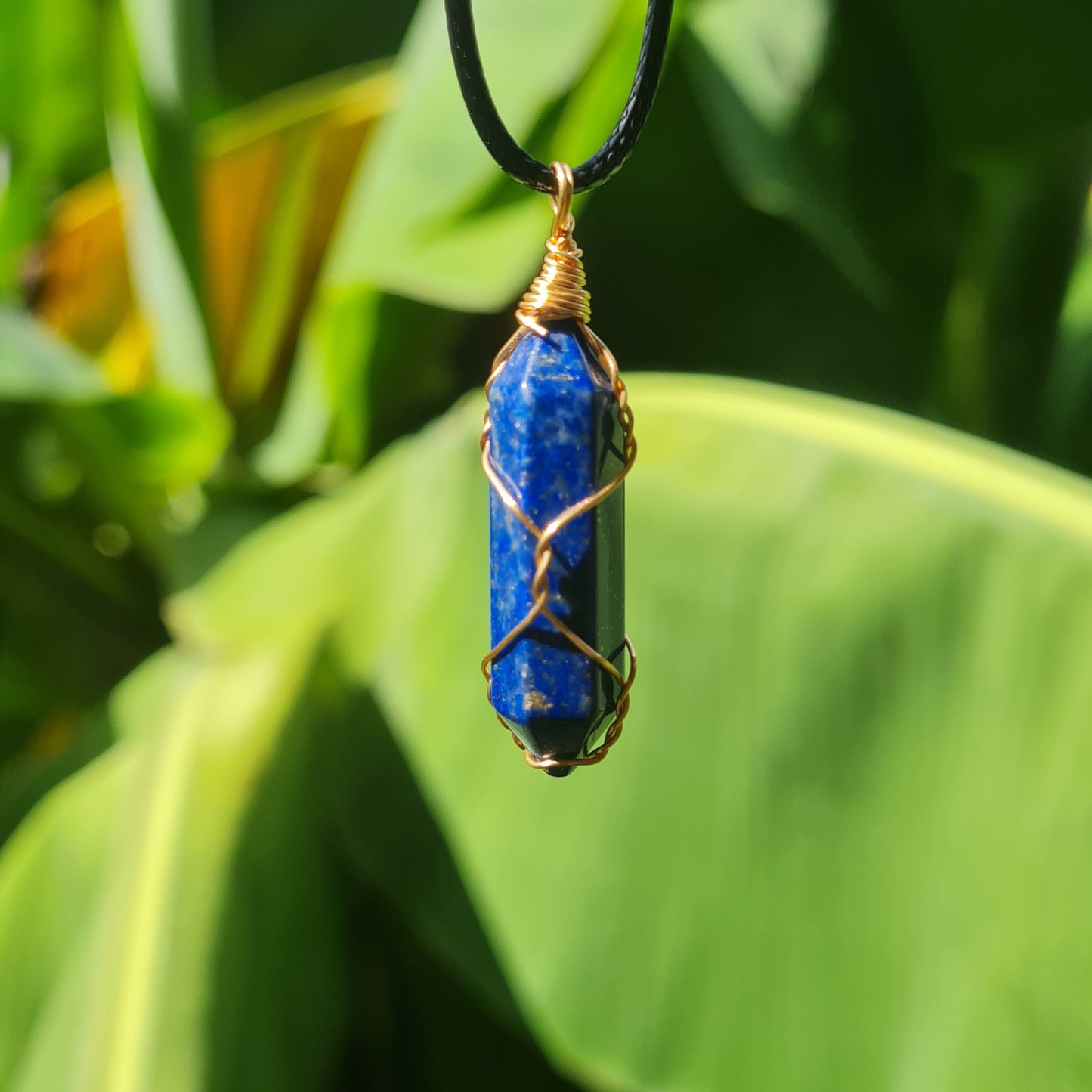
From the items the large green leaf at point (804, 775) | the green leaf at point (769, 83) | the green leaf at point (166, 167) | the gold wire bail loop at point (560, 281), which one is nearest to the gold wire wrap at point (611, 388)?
the gold wire bail loop at point (560, 281)

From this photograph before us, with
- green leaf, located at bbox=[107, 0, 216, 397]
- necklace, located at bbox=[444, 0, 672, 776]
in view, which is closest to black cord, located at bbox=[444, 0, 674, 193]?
necklace, located at bbox=[444, 0, 672, 776]

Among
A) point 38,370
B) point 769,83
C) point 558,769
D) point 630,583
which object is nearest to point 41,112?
point 38,370

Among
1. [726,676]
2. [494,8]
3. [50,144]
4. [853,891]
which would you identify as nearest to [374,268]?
[494,8]

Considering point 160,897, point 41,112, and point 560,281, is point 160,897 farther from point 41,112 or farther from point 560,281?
point 41,112

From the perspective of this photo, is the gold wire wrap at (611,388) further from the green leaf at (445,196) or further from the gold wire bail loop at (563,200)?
the green leaf at (445,196)

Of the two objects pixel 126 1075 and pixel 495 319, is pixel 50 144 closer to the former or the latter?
pixel 495 319

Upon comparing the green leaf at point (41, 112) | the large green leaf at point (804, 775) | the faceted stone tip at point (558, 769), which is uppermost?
the green leaf at point (41, 112)
